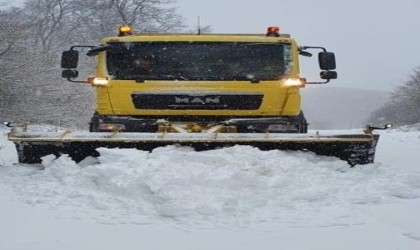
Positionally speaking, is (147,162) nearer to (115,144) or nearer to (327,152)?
(115,144)

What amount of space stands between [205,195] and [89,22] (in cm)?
2520

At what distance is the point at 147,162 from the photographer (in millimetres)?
4953

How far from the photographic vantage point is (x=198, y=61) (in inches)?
275

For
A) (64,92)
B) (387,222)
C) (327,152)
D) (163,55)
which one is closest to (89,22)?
(64,92)

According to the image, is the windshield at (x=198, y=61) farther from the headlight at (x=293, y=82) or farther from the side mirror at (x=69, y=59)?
the side mirror at (x=69, y=59)

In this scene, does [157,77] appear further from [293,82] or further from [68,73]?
[293,82]

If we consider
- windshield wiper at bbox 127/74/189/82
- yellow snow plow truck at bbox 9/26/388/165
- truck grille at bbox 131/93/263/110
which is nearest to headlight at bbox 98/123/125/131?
yellow snow plow truck at bbox 9/26/388/165

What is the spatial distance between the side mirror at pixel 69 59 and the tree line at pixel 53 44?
10065 mm

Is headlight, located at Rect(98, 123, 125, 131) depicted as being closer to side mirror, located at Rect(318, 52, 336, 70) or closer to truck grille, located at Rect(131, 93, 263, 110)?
truck grille, located at Rect(131, 93, 263, 110)

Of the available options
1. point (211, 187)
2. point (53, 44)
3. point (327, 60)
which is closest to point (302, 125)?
point (327, 60)

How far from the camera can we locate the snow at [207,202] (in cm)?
351

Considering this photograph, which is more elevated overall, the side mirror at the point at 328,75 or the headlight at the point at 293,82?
the side mirror at the point at 328,75

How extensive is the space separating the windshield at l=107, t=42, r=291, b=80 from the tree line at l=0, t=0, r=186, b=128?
10740 mm

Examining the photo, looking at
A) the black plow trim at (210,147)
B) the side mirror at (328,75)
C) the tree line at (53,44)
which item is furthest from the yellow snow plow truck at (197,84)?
the tree line at (53,44)
